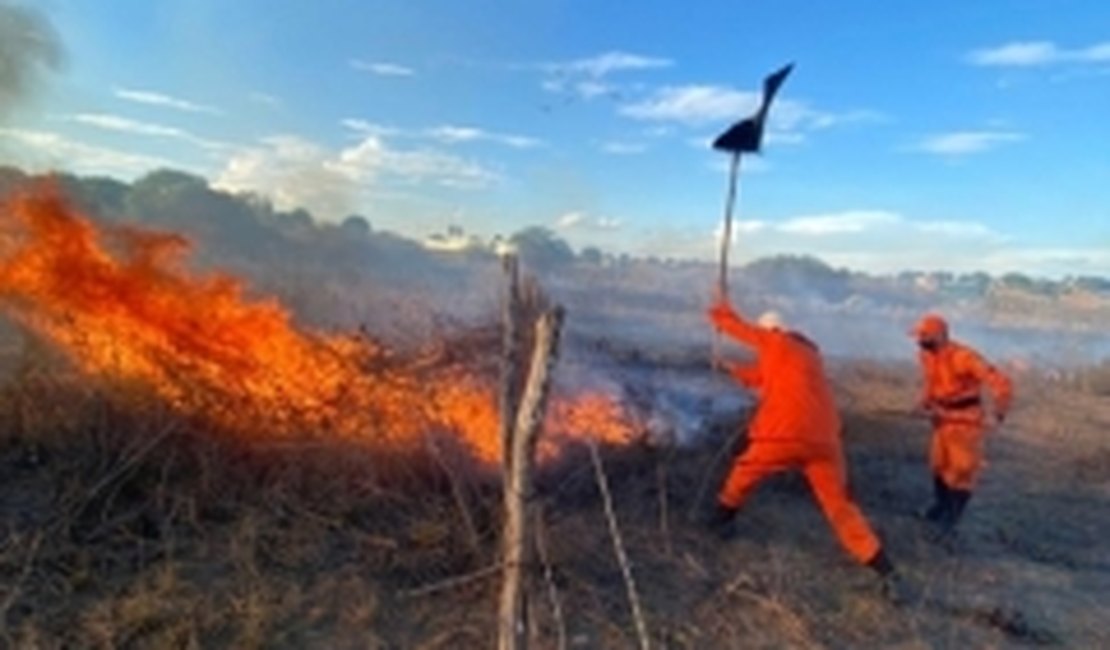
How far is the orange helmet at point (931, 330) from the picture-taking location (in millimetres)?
9141

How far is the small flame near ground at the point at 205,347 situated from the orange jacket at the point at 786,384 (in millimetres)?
1309

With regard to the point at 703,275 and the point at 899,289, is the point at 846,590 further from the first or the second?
the point at 899,289

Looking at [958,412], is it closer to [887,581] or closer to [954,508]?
[954,508]

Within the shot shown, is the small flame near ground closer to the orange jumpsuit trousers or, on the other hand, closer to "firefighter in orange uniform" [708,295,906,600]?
"firefighter in orange uniform" [708,295,906,600]

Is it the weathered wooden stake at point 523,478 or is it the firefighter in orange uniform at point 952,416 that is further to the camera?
the firefighter in orange uniform at point 952,416

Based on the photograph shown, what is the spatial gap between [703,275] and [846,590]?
45983mm

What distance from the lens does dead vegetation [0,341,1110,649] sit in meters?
6.15

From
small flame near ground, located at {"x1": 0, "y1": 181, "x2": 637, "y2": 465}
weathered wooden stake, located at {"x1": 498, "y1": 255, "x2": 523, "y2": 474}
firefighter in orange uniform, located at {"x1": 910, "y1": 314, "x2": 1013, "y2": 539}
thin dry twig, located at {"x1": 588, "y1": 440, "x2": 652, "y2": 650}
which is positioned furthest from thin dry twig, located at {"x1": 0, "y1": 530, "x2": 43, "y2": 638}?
firefighter in orange uniform, located at {"x1": 910, "y1": 314, "x2": 1013, "y2": 539}

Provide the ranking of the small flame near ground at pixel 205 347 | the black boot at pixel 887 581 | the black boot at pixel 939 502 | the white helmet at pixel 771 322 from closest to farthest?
the black boot at pixel 887 581
the small flame near ground at pixel 205 347
the white helmet at pixel 771 322
the black boot at pixel 939 502

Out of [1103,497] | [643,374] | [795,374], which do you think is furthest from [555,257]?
[795,374]

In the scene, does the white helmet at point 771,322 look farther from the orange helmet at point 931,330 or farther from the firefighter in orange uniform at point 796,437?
the orange helmet at point 931,330

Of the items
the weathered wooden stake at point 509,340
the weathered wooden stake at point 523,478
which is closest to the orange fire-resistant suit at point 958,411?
the weathered wooden stake at point 509,340

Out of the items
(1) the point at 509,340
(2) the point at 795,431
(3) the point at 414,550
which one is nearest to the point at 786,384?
(2) the point at 795,431

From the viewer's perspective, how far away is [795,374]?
7.66m
